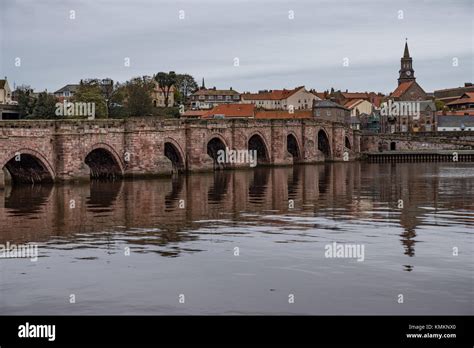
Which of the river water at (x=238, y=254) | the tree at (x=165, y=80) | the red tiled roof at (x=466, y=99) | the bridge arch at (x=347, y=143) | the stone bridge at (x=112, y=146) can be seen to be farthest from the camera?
the red tiled roof at (x=466, y=99)

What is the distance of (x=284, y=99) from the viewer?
547 feet

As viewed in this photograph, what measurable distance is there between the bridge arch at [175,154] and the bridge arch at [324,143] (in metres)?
30.7

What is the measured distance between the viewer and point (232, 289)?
18.8 m

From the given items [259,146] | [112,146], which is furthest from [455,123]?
[112,146]

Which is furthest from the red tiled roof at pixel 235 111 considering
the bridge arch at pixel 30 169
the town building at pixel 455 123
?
the bridge arch at pixel 30 169

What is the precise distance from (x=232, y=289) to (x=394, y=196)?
84.0 ft

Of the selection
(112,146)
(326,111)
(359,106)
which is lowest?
(112,146)

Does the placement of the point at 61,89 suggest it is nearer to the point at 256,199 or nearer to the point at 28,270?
the point at 256,199

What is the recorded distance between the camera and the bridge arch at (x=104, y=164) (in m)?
57.4

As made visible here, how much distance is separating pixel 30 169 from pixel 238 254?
33.2m

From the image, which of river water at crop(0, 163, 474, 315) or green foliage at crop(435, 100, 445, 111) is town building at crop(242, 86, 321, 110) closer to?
green foliage at crop(435, 100, 445, 111)

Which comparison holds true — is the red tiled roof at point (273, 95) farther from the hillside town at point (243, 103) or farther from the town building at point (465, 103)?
the town building at point (465, 103)

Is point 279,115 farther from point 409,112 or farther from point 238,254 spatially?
point 238,254

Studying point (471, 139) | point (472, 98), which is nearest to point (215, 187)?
point (471, 139)
